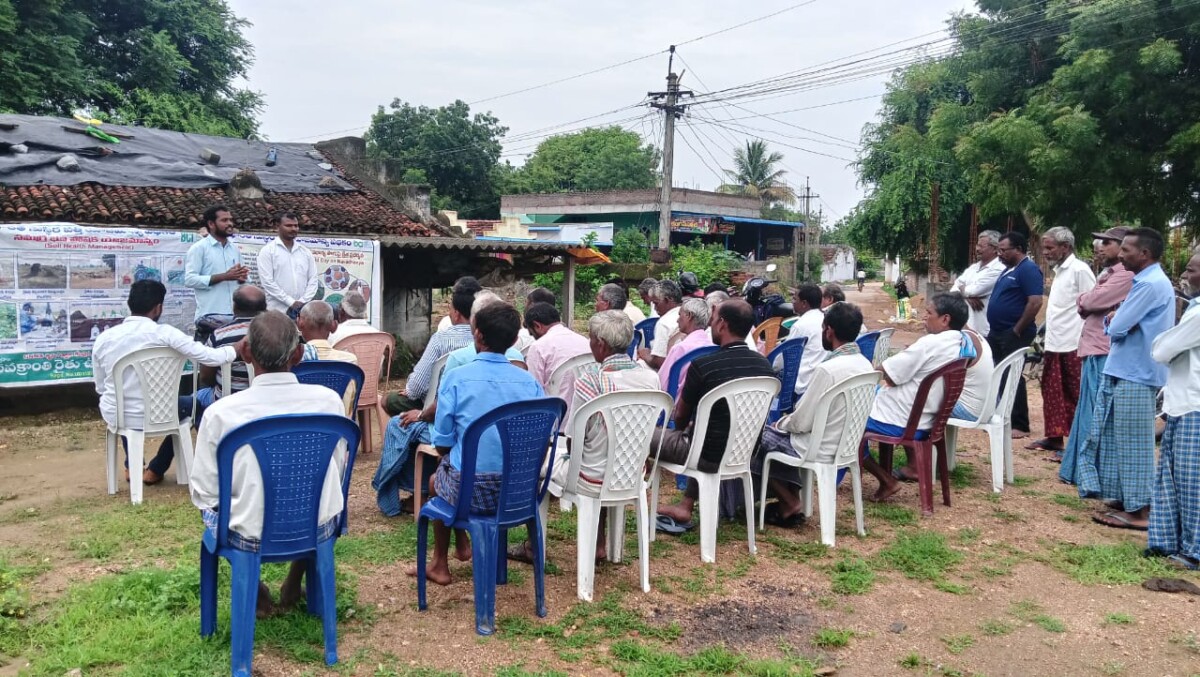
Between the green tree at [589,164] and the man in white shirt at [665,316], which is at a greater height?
the green tree at [589,164]

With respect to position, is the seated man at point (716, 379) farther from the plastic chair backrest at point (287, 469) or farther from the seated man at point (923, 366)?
the plastic chair backrest at point (287, 469)

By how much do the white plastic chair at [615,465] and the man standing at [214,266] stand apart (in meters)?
4.30

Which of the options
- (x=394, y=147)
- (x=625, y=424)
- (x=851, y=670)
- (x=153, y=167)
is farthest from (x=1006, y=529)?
(x=394, y=147)

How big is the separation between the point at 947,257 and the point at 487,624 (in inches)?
909

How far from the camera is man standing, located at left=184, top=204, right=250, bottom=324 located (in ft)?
21.8

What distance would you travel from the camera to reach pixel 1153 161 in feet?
44.5

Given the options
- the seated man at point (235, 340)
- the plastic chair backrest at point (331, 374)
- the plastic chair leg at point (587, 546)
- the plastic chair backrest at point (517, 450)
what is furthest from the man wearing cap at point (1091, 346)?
the seated man at point (235, 340)

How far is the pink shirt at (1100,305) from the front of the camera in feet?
17.9

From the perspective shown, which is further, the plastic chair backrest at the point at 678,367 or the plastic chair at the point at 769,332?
the plastic chair at the point at 769,332

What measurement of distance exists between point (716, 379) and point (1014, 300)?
3.72 metres

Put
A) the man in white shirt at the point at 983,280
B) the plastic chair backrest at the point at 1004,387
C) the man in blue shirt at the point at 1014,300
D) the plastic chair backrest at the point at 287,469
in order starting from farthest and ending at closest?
1. the man in white shirt at the point at 983,280
2. the man in blue shirt at the point at 1014,300
3. the plastic chair backrest at the point at 1004,387
4. the plastic chair backrest at the point at 287,469

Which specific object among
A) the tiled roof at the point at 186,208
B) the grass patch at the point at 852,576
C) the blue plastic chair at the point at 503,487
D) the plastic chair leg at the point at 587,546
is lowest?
the grass patch at the point at 852,576

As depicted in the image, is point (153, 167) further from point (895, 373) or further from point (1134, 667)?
point (1134, 667)

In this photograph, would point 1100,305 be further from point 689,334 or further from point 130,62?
point 130,62
